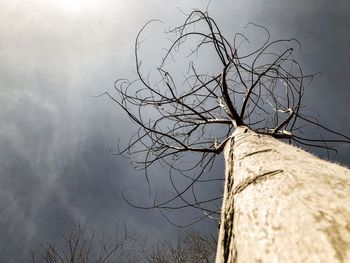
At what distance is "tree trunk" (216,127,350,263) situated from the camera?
1.98 ft

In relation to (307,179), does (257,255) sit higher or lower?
lower

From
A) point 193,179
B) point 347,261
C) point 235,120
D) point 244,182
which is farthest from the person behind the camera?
point 193,179

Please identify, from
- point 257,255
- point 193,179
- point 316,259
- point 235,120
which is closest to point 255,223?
point 257,255

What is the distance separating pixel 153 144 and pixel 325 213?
276cm

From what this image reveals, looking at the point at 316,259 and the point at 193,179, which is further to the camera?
the point at 193,179

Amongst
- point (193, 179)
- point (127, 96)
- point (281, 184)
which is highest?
point (127, 96)

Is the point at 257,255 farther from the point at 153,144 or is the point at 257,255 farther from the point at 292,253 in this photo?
the point at 153,144

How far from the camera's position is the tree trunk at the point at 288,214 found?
0.60 meters

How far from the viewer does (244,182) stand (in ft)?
3.90

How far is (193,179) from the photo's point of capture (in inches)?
126

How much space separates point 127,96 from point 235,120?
938mm

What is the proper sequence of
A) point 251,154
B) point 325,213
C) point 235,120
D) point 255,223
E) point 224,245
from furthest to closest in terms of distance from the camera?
1. point 235,120
2. point 251,154
3. point 224,245
4. point 255,223
5. point 325,213

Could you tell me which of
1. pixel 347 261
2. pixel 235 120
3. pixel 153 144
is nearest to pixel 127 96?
pixel 153 144

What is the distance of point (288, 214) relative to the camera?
75 centimetres
